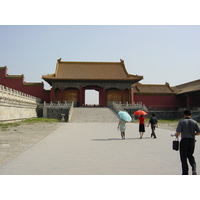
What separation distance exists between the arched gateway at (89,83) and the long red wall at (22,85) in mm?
1653

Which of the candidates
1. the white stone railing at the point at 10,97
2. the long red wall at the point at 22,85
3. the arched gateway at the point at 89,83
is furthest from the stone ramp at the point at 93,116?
the long red wall at the point at 22,85

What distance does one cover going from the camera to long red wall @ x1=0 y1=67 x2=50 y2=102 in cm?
3550

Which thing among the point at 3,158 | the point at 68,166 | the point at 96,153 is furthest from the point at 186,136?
the point at 3,158

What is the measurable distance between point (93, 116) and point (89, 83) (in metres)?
10.3

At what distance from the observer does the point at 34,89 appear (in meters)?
Answer: 36.4

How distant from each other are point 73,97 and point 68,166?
103 ft

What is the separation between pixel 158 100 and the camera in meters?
38.4

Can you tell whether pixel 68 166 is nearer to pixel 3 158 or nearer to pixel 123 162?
pixel 123 162

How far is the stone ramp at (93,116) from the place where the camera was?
2495 centimetres

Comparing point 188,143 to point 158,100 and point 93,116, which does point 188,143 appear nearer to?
point 93,116

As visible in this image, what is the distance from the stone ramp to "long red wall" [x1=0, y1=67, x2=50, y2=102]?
9244mm

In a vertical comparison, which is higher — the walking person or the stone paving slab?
the walking person

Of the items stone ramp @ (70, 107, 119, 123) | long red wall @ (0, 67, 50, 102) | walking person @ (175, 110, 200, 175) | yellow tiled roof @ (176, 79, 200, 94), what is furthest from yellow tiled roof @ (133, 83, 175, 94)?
walking person @ (175, 110, 200, 175)

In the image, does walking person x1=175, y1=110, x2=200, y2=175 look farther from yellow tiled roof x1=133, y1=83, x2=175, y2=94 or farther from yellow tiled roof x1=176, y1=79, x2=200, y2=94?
yellow tiled roof x1=133, y1=83, x2=175, y2=94
